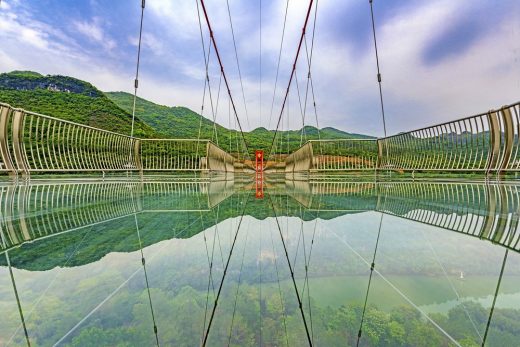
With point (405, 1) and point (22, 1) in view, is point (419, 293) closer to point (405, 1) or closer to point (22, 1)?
point (405, 1)

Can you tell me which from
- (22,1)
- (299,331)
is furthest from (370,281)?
(22,1)

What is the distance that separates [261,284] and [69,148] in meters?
→ 5.79

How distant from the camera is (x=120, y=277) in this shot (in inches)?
32.8

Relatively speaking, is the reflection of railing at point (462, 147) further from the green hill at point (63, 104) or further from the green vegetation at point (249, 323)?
the green hill at point (63, 104)

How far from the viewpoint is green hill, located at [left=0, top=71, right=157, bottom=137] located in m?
34.1

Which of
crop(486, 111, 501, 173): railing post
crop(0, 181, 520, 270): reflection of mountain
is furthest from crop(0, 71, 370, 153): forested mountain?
crop(0, 181, 520, 270): reflection of mountain

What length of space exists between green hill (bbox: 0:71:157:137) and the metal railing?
25146mm

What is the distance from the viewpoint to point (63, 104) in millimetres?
37562

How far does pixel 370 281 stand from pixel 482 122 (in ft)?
15.3

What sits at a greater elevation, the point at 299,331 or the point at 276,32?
the point at 276,32

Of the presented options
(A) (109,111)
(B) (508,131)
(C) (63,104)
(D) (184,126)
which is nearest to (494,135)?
(B) (508,131)

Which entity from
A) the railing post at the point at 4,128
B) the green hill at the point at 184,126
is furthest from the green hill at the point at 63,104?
the railing post at the point at 4,128

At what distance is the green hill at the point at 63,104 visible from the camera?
3406 cm

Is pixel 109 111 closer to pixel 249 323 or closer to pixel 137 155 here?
pixel 137 155
